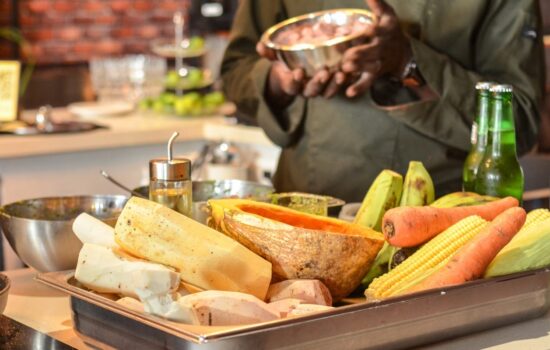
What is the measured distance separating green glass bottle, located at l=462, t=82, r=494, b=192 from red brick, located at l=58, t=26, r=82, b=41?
18.4 ft

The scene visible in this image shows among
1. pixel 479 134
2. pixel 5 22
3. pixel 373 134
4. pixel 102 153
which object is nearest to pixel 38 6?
pixel 5 22

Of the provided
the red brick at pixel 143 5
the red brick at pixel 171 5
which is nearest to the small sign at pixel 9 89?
the red brick at pixel 143 5

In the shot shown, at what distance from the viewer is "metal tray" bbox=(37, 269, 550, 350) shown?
1177 millimetres

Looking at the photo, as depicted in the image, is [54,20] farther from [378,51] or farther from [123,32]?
[378,51]

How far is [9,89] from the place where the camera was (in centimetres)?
395

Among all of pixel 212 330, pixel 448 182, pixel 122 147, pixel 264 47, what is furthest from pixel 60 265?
pixel 122 147

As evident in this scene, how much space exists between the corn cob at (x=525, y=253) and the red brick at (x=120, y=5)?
6.14 meters

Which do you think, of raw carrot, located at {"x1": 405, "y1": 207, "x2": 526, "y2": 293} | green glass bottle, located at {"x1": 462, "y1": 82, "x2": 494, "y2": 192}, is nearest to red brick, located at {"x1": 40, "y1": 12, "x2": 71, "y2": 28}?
green glass bottle, located at {"x1": 462, "y1": 82, "x2": 494, "y2": 192}

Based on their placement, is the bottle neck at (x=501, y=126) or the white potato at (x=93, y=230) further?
the bottle neck at (x=501, y=126)

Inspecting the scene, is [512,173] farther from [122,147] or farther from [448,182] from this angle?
[122,147]

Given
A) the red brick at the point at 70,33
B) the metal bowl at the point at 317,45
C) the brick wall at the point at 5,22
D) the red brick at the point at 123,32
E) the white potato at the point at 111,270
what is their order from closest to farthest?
the white potato at the point at 111,270 → the metal bowl at the point at 317,45 → the brick wall at the point at 5,22 → the red brick at the point at 70,33 → the red brick at the point at 123,32

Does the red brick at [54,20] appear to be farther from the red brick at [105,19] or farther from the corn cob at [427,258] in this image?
the corn cob at [427,258]

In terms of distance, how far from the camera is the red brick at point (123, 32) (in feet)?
24.0

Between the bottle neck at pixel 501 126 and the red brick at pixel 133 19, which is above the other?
the bottle neck at pixel 501 126
